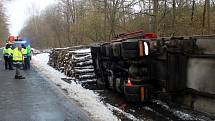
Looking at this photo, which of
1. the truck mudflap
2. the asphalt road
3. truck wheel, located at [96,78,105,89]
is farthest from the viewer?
truck wheel, located at [96,78,105,89]

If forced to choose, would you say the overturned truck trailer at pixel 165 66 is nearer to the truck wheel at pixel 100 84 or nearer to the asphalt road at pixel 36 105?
the asphalt road at pixel 36 105

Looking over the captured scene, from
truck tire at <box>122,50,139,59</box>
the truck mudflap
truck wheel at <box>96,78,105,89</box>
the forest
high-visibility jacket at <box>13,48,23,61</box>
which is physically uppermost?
the forest

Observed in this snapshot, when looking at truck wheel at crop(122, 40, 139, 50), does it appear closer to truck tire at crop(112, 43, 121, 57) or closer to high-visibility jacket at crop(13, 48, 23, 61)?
truck tire at crop(112, 43, 121, 57)

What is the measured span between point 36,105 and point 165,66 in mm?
3571

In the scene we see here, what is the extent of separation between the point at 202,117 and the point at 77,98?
452cm

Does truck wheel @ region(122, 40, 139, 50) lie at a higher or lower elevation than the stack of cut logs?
higher

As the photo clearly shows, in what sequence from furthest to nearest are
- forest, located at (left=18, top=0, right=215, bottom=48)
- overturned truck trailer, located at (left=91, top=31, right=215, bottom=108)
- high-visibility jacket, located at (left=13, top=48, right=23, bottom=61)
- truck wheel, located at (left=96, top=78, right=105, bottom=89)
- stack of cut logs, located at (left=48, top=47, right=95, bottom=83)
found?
forest, located at (left=18, top=0, right=215, bottom=48) → high-visibility jacket, located at (left=13, top=48, right=23, bottom=61) → stack of cut logs, located at (left=48, top=47, right=95, bottom=83) → truck wheel, located at (left=96, top=78, right=105, bottom=89) → overturned truck trailer, located at (left=91, top=31, right=215, bottom=108)

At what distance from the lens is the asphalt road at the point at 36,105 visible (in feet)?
29.4

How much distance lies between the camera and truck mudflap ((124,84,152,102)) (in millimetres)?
10109

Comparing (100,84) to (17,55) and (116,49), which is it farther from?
(17,55)

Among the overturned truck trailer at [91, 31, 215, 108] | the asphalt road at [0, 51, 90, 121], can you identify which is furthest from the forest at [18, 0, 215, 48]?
the overturned truck trailer at [91, 31, 215, 108]

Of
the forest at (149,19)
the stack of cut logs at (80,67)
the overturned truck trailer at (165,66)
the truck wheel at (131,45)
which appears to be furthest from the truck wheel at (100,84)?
the forest at (149,19)

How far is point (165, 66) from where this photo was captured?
9453 mm

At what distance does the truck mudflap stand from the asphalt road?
Answer: 1.33m
